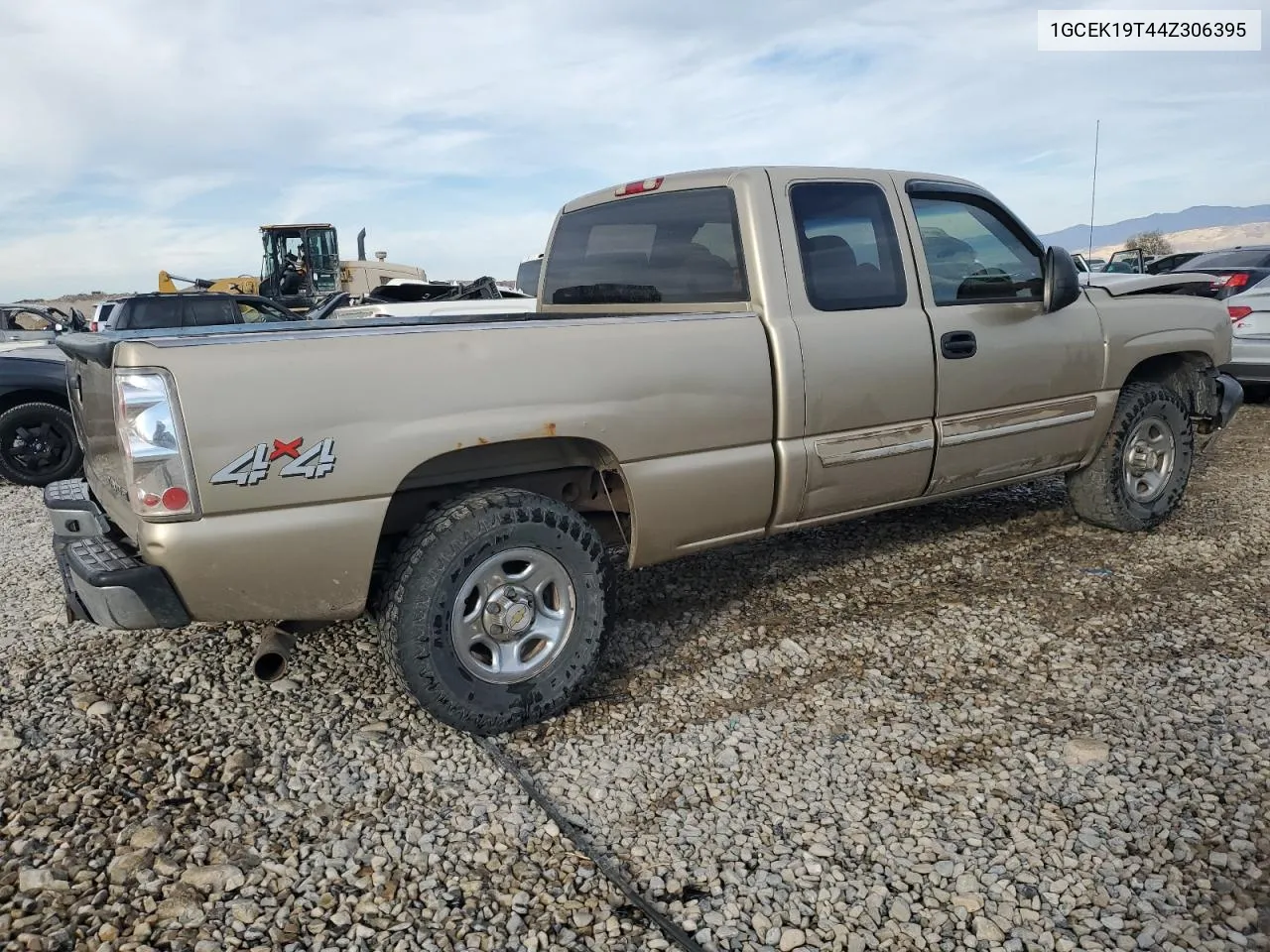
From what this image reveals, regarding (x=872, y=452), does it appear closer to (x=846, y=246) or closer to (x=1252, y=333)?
(x=846, y=246)

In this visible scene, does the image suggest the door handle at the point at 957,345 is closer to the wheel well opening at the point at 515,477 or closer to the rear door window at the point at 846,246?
the rear door window at the point at 846,246

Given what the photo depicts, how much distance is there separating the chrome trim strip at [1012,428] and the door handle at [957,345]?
0.30 metres

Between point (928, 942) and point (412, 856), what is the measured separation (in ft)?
4.44

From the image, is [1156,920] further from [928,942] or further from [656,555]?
[656,555]

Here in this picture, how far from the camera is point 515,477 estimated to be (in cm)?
351

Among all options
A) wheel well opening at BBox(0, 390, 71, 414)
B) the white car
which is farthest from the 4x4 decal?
the white car

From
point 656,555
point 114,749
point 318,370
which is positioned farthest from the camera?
point 656,555

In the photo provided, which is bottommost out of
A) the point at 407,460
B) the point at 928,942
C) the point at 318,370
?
the point at 928,942

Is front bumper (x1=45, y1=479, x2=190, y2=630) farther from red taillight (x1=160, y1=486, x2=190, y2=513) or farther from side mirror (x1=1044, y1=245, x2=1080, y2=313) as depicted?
side mirror (x1=1044, y1=245, x2=1080, y2=313)

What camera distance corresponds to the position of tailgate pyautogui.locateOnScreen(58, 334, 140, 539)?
9.24 feet

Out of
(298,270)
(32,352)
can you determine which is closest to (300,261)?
(298,270)

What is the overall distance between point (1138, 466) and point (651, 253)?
311 centimetres

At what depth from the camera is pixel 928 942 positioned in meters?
2.22

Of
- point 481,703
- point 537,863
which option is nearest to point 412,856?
point 537,863
